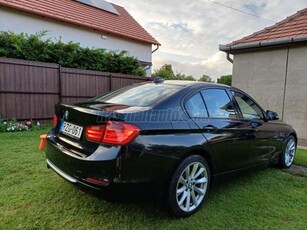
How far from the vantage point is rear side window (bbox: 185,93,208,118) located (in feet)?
9.00

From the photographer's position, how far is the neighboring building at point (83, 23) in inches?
384

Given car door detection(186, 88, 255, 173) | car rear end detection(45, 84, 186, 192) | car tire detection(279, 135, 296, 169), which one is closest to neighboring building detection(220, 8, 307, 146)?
car tire detection(279, 135, 296, 169)

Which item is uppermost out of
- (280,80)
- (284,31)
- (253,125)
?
(284,31)

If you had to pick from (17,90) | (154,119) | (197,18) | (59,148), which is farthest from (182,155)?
(197,18)

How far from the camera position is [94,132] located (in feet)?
7.44

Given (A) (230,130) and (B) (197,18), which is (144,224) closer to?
(A) (230,130)

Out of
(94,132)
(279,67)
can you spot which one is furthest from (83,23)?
(94,132)

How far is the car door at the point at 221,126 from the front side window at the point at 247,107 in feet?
0.68

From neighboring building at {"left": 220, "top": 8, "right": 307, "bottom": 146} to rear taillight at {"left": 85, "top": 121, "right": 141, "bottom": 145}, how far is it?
663 centimetres

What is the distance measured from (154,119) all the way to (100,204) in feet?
3.82

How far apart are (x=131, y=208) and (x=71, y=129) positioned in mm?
1066

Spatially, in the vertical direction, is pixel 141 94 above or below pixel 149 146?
above

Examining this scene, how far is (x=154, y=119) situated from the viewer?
2.38 meters

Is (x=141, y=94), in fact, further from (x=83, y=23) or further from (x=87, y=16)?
(x=87, y=16)
